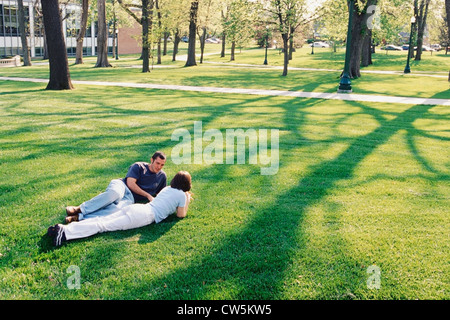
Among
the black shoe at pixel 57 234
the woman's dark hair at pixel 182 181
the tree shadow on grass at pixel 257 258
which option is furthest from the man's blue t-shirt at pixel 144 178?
the tree shadow on grass at pixel 257 258

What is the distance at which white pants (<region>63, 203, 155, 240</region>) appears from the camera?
4957 millimetres

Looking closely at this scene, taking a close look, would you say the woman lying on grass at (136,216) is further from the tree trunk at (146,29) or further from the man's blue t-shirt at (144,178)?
the tree trunk at (146,29)

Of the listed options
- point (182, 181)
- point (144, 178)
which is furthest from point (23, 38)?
point (182, 181)

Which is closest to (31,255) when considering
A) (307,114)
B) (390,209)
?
(390,209)

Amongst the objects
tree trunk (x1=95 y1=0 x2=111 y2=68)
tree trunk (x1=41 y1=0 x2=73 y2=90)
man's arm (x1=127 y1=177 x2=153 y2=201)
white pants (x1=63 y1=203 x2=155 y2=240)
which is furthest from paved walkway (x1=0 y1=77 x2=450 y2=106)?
tree trunk (x1=95 y1=0 x2=111 y2=68)

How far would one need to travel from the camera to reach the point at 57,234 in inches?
188

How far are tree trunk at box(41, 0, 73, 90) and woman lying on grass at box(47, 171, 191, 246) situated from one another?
1489cm

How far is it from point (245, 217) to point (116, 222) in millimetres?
1722

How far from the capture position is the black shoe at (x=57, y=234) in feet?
15.6

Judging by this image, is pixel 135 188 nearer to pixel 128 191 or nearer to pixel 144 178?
pixel 128 191

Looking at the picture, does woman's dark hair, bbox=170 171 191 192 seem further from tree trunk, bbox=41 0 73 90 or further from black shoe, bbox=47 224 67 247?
tree trunk, bbox=41 0 73 90

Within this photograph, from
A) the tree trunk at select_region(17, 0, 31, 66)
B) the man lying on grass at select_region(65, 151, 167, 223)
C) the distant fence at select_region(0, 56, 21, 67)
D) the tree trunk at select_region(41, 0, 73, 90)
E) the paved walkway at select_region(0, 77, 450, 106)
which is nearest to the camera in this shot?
the man lying on grass at select_region(65, 151, 167, 223)
